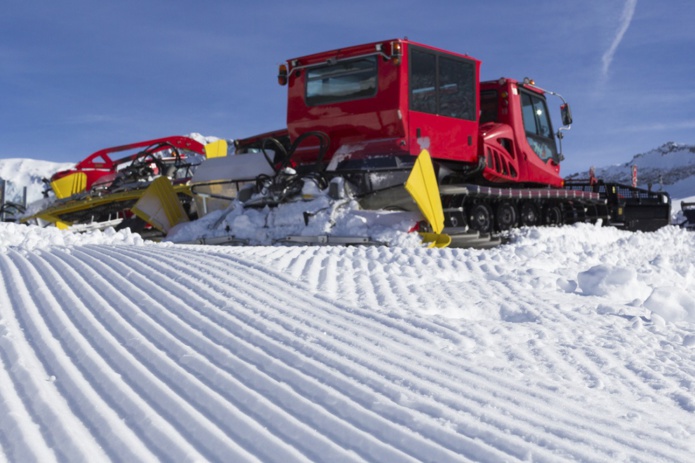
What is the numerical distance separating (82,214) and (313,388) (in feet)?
32.1

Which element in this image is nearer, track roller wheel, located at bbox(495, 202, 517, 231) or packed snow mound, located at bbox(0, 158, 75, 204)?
track roller wheel, located at bbox(495, 202, 517, 231)

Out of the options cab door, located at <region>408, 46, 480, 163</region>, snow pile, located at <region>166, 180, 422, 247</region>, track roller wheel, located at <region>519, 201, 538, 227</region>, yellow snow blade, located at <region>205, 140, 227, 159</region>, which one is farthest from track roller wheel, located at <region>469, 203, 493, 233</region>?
yellow snow blade, located at <region>205, 140, 227, 159</region>

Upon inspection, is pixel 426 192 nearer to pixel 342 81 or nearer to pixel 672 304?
pixel 342 81

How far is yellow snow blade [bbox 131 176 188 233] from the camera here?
380 inches

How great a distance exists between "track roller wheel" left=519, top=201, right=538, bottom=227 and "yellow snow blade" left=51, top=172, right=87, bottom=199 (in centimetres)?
956

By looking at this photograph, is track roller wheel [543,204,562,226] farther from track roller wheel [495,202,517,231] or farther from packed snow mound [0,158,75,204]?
packed snow mound [0,158,75,204]

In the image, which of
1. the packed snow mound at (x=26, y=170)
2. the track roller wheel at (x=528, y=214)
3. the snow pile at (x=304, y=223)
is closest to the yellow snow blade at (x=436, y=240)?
the snow pile at (x=304, y=223)

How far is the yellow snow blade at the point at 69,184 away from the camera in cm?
1491

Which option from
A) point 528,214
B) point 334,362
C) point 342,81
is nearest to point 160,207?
point 342,81

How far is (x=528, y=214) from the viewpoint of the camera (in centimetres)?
1011

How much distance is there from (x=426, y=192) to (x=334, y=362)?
439 centimetres

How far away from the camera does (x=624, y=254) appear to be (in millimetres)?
8156

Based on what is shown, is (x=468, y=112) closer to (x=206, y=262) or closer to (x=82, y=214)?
(x=206, y=262)

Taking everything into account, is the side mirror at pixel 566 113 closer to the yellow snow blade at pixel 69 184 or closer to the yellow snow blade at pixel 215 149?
the yellow snow blade at pixel 215 149
